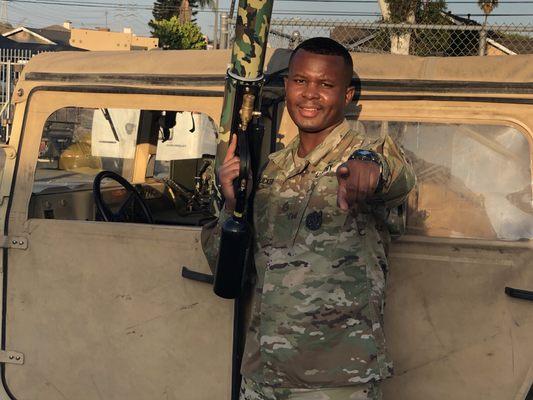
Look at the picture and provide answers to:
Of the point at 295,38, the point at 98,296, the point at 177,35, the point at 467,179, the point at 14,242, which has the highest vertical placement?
the point at 177,35

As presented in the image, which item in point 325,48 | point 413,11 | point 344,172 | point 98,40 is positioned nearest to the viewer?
point 344,172

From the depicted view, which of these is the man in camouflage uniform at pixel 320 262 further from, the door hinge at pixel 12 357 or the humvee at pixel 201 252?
the door hinge at pixel 12 357

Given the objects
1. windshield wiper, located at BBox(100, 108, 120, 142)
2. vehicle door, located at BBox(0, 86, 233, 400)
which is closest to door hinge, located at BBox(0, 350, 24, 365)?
vehicle door, located at BBox(0, 86, 233, 400)

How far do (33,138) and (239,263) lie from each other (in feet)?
3.94

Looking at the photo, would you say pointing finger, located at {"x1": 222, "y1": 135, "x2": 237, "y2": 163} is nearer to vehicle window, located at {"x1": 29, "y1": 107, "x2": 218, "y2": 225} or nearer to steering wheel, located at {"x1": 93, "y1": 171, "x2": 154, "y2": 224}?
vehicle window, located at {"x1": 29, "y1": 107, "x2": 218, "y2": 225}

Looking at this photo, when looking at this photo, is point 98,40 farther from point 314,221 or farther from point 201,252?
point 314,221

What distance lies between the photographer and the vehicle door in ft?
8.34

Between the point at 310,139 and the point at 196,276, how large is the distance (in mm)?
756

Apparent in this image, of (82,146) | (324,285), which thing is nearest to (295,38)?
(82,146)

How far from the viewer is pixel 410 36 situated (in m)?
4.86

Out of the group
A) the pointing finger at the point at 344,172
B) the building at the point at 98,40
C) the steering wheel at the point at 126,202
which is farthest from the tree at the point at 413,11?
the pointing finger at the point at 344,172

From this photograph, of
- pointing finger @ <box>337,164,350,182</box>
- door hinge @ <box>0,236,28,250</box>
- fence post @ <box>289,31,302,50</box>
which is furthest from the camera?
fence post @ <box>289,31,302,50</box>

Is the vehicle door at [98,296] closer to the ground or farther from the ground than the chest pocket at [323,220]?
closer to the ground

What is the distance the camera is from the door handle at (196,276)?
2471 mm
